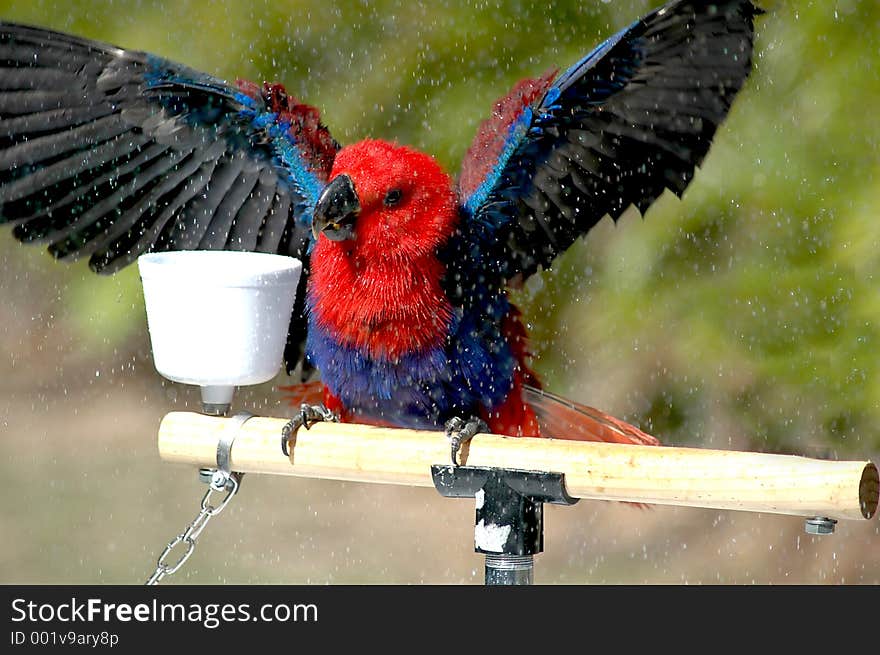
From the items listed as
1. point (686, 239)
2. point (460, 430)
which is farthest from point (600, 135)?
point (686, 239)

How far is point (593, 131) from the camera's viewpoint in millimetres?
2697

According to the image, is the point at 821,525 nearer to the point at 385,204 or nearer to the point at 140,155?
the point at 385,204

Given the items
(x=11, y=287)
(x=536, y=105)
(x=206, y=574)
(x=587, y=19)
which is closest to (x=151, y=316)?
(x=536, y=105)

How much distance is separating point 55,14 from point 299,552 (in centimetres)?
256

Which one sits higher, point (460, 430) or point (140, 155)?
point (140, 155)

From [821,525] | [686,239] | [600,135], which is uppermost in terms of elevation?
[686,239]

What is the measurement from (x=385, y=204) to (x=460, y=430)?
1.66 ft

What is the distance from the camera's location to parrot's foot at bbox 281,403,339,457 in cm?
244

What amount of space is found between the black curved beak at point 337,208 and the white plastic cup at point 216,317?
12cm

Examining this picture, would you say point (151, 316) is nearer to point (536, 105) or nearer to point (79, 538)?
point (536, 105)

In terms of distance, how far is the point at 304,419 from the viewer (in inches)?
100

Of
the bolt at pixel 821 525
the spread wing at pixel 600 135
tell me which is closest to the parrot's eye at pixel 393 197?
the spread wing at pixel 600 135

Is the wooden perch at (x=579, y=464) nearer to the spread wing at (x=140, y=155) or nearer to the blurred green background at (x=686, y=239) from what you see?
the spread wing at (x=140, y=155)

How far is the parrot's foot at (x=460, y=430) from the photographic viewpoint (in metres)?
2.30
